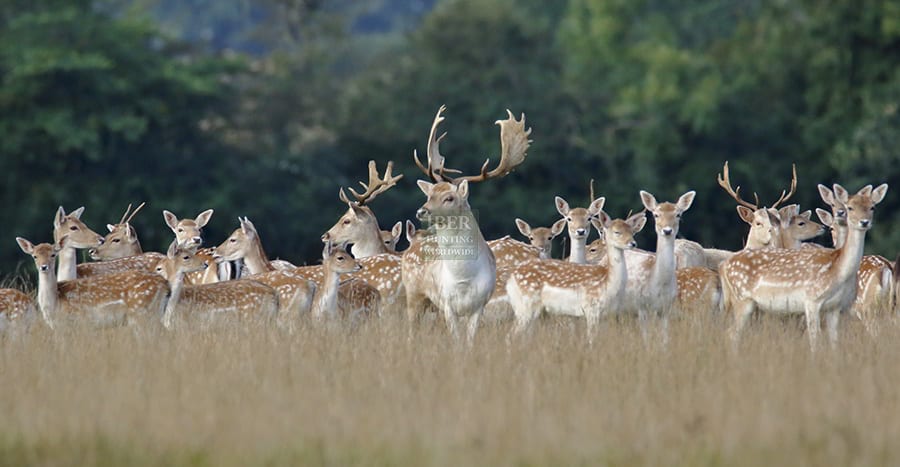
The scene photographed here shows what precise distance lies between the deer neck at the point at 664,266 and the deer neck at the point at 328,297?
6.03 feet

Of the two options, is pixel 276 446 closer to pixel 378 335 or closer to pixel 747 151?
pixel 378 335

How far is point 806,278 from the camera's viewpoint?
879cm

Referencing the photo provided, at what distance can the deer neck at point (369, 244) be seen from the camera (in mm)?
11578

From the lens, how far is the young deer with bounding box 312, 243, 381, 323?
9.49 meters

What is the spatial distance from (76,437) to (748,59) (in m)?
21.5

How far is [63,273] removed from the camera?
10.5 meters

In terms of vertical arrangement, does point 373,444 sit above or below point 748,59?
below

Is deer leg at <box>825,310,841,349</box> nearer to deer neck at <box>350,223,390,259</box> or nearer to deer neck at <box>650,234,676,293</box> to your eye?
deer neck at <box>650,234,676,293</box>

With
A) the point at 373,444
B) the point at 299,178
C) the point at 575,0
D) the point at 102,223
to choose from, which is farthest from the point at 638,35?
the point at 373,444

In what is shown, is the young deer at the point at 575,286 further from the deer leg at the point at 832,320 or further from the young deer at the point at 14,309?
the young deer at the point at 14,309

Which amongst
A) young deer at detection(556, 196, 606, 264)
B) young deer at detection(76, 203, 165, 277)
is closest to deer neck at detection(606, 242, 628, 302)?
young deer at detection(556, 196, 606, 264)

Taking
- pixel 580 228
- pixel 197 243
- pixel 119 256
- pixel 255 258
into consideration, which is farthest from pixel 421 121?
pixel 580 228

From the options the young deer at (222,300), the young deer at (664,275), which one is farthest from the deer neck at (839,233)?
the young deer at (222,300)

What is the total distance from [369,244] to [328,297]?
6.85 ft
